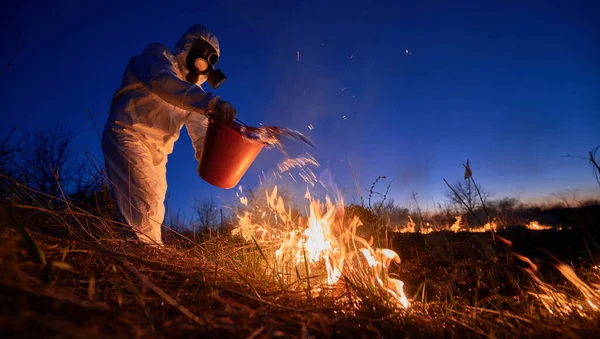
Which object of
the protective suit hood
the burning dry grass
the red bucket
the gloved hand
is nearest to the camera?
the burning dry grass

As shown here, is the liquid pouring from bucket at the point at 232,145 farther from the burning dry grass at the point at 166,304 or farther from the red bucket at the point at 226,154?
the burning dry grass at the point at 166,304

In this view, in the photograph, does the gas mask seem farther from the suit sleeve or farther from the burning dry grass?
the burning dry grass

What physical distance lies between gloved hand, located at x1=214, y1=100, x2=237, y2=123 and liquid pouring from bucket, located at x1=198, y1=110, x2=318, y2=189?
4 cm

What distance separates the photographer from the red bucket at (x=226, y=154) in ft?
8.53

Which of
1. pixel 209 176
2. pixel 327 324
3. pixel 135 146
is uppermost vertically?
pixel 135 146

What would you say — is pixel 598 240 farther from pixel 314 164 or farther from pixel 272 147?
pixel 272 147

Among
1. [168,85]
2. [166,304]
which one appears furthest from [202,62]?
[166,304]

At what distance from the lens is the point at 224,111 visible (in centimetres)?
248

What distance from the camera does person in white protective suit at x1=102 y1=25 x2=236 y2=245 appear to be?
255cm

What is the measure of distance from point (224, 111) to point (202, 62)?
129cm

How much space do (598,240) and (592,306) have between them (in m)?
4.16

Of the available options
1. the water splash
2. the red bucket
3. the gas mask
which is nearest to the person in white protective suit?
the gas mask

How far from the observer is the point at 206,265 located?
186cm

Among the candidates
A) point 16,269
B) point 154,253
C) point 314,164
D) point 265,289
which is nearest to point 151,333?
point 16,269
